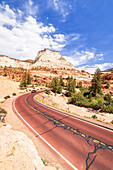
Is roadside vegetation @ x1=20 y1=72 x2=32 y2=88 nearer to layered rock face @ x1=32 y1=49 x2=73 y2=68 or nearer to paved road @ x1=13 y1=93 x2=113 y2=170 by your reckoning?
paved road @ x1=13 y1=93 x2=113 y2=170

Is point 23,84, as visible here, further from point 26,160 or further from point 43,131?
point 26,160

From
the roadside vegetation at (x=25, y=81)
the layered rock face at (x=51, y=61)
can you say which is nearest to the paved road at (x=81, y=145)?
the roadside vegetation at (x=25, y=81)

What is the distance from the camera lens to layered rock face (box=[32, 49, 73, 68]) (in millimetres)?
93088

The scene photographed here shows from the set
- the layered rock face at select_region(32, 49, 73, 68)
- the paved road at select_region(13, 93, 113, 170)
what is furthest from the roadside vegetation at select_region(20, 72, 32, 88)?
the layered rock face at select_region(32, 49, 73, 68)

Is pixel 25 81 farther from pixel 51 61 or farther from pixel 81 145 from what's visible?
pixel 51 61

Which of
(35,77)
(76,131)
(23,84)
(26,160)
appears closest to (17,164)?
(26,160)

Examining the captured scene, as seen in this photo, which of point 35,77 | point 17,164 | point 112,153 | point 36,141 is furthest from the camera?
point 35,77

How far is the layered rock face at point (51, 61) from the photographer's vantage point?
93.1 metres

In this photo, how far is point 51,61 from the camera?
10050cm

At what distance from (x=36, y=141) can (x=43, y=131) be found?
1.40 metres

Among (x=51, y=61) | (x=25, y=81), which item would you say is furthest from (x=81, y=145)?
(x=51, y=61)

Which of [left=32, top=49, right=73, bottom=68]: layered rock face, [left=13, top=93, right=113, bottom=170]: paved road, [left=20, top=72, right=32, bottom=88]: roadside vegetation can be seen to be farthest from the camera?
[left=32, top=49, right=73, bottom=68]: layered rock face

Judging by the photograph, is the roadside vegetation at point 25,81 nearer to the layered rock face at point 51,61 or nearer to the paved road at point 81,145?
the paved road at point 81,145

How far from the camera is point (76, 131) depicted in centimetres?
755
